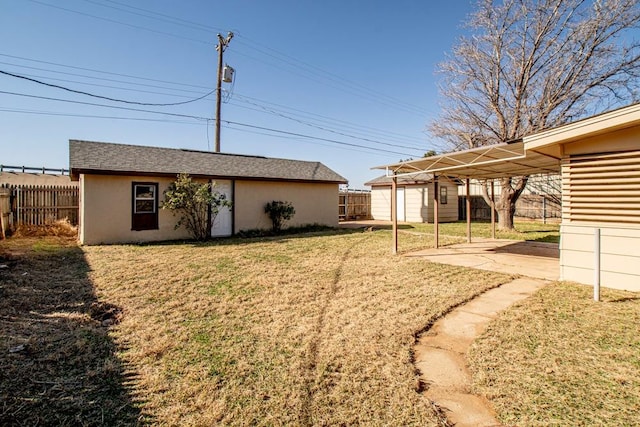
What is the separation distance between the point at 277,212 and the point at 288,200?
105 centimetres

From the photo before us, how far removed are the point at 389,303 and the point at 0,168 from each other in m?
28.2

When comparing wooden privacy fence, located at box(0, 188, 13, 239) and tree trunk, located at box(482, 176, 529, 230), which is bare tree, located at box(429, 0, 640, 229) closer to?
tree trunk, located at box(482, 176, 529, 230)

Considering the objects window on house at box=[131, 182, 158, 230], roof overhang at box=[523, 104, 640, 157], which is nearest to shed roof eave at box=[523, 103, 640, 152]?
roof overhang at box=[523, 104, 640, 157]

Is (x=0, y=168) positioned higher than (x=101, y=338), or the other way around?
(x=0, y=168)

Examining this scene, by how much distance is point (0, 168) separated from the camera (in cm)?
2081

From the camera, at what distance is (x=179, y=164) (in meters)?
11.7

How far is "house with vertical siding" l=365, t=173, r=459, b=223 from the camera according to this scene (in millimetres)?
18656

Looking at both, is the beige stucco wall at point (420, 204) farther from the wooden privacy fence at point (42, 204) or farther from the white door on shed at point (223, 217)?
the wooden privacy fence at point (42, 204)

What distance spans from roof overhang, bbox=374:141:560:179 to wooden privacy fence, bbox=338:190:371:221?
11.1 metres

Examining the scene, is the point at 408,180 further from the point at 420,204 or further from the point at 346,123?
the point at 346,123

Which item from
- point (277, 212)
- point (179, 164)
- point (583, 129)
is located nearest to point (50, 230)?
point (179, 164)

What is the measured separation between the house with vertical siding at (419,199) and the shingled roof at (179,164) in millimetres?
5723

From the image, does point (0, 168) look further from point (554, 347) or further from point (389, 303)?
point (554, 347)

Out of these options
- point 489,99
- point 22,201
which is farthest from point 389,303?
point 22,201
